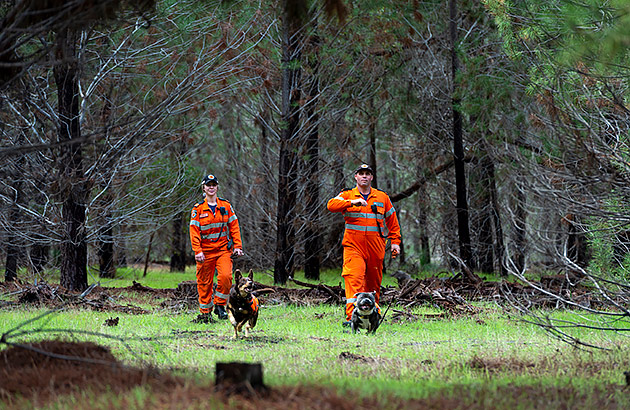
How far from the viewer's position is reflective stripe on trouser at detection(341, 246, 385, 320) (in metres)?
9.18

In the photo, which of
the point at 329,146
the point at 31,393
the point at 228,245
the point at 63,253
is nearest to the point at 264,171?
the point at 329,146

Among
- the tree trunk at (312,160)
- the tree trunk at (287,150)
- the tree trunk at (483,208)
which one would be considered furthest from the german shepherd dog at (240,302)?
the tree trunk at (483,208)

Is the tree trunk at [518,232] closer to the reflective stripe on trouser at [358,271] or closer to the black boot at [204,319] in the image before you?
the reflective stripe on trouser at [358,271]

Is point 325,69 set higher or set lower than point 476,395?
higher

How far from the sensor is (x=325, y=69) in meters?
18.8

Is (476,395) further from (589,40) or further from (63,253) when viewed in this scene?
(63,253)

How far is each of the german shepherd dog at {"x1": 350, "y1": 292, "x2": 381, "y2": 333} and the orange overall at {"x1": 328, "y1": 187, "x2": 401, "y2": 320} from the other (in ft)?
1.75

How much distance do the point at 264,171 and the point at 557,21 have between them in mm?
13721

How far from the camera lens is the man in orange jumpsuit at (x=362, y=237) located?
30.2 ft

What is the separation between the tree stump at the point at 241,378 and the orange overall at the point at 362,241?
5253mm

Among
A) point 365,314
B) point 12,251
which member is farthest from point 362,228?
point 12,251

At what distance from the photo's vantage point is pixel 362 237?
30.6 feet

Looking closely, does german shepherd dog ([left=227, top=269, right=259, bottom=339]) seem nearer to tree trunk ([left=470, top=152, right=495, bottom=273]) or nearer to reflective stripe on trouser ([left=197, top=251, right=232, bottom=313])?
reflective stripe on trouser ([left=197, top=251, right=232, bottom=313])

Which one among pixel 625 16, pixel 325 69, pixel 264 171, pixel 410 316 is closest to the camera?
pixel 625 16
